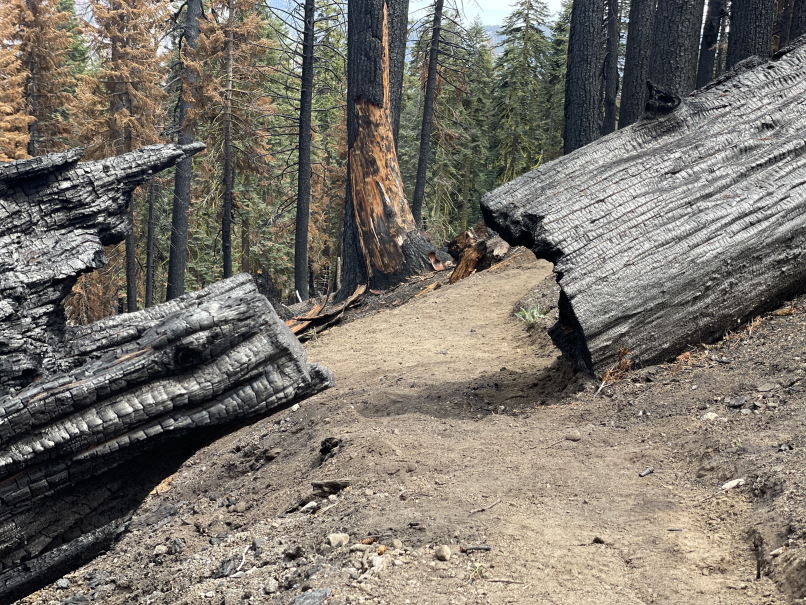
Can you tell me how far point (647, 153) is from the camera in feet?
18.1

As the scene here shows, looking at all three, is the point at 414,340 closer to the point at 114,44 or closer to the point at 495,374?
the point at 495,374

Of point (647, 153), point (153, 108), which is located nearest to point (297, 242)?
point (153, 108)

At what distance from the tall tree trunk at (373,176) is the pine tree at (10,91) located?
47.0 feet

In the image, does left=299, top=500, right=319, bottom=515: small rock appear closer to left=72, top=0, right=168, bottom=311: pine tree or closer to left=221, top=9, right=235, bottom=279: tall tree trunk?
left=221, top=9, right=235, bottom=279: tall tree trunk

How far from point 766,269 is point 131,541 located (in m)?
4.79

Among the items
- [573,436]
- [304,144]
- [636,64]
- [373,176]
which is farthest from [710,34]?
[573,436]

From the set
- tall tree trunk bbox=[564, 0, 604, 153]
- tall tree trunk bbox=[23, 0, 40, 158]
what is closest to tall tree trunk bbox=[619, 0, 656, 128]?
tall tree trunk bbox=[564, 0, 604, 153]

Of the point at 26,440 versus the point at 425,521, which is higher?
the point at 26,440

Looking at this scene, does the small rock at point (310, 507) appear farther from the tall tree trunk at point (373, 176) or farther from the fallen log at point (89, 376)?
the tall tree trunk at point (373, 176)

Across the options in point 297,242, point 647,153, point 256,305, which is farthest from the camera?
point 297,242

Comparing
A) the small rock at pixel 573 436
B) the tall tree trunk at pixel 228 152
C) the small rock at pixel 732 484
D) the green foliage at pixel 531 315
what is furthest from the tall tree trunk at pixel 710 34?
the small rock at pixel 732 484

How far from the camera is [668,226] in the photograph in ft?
16.9

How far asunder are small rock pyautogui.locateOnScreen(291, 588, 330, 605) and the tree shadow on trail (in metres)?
2.48

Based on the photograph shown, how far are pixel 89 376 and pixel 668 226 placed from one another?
389 centimetres
